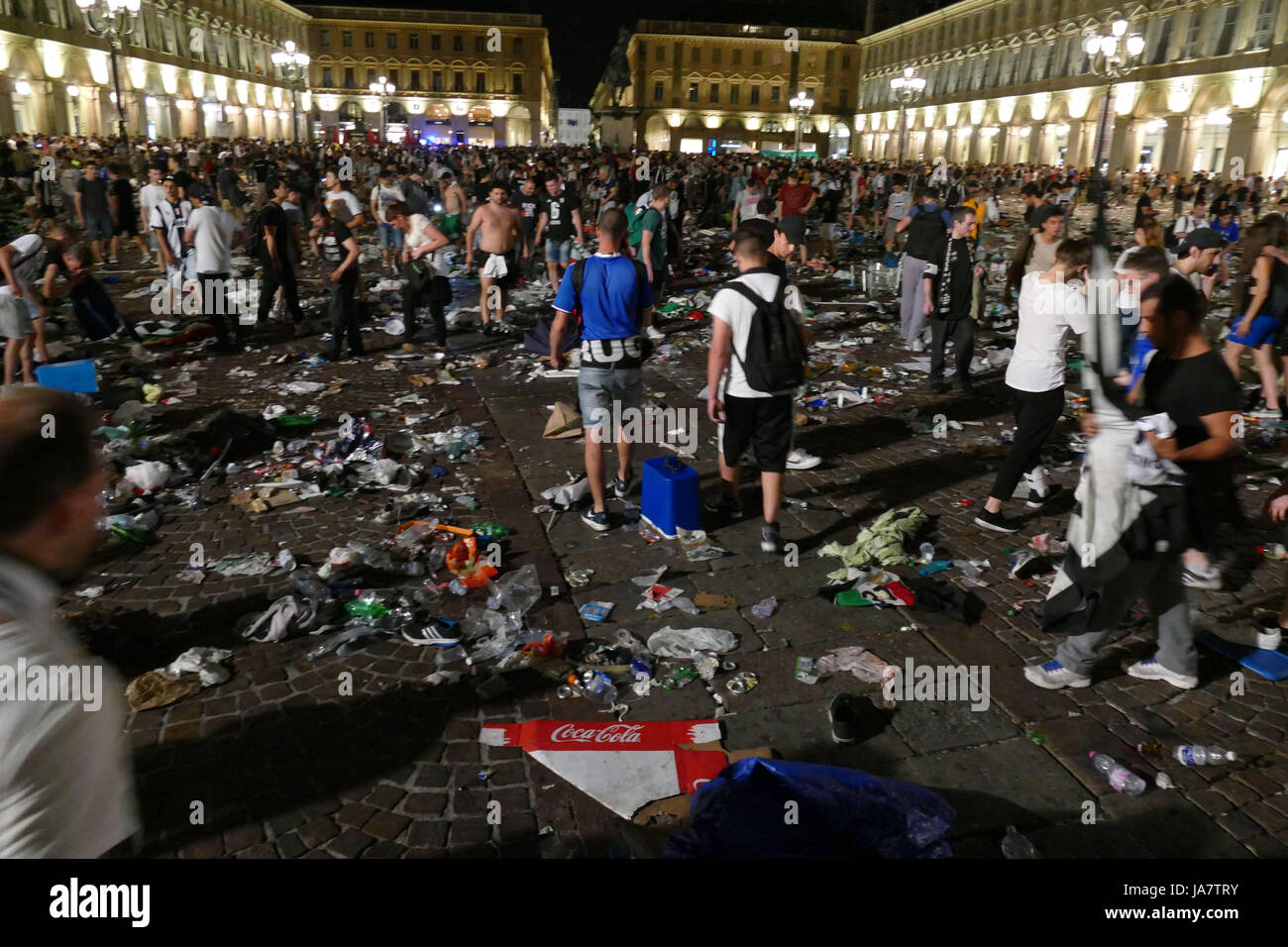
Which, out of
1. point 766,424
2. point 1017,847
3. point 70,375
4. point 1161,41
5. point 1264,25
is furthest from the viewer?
point 1161,41

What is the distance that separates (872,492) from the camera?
20.6 ft

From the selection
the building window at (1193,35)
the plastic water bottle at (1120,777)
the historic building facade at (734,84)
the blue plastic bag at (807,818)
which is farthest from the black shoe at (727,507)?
the historic building facade at (734,84)

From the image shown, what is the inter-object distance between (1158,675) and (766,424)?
2.30 meters

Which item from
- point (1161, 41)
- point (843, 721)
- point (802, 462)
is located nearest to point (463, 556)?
point (843, 721)

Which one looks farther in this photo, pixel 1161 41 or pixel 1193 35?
pixel 1161 41

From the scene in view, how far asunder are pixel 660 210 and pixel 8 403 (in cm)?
1017

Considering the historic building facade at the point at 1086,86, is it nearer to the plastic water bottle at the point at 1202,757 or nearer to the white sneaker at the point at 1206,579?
the white sneaker at the point at 1206,579

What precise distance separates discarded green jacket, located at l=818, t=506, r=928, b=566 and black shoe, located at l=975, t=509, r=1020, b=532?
0.39m

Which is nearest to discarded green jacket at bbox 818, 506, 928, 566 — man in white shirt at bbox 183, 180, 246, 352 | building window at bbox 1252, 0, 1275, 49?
man in white shirt at bbox 183, 180, 246, 352

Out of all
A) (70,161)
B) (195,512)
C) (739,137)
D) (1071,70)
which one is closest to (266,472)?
(195,512)

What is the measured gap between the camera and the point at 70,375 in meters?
7.15

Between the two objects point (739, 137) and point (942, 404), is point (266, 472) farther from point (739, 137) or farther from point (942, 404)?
point (739, 137)

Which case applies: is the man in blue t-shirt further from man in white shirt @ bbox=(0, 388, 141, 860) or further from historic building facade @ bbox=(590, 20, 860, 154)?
historic building facade @ bbox=(590, 20, 860, 154)

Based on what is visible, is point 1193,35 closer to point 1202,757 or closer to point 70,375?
point 1202,757
